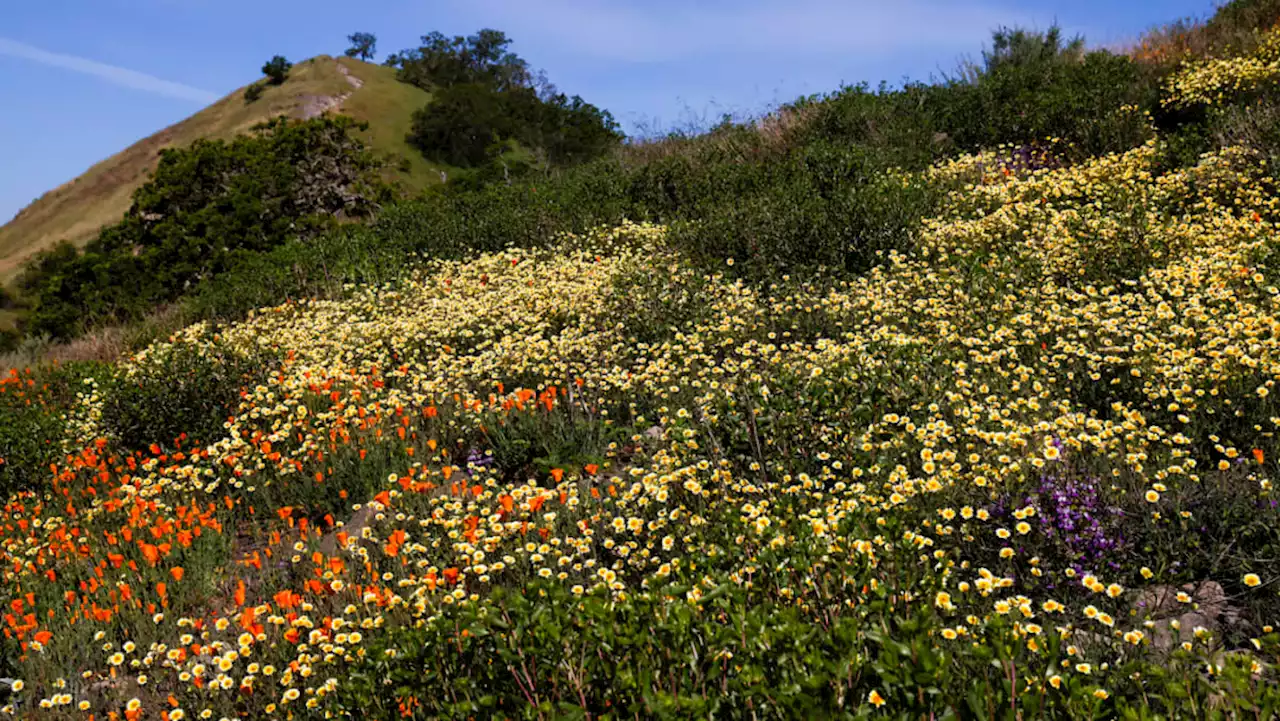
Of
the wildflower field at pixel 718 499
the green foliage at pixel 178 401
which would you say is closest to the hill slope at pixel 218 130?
the green foliage at pixel 178 401

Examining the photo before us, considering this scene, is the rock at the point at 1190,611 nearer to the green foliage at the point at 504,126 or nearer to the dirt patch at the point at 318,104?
the green foliage at the point at 504,126

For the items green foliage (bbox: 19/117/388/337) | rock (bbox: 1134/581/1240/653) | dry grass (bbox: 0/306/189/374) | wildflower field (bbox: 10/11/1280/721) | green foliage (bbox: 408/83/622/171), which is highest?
green foliage (bbox: 408/83/622/171)

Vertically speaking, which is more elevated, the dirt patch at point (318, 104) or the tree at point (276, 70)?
the tree at point (276, 70)

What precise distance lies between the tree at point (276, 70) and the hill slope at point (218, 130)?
69 cm

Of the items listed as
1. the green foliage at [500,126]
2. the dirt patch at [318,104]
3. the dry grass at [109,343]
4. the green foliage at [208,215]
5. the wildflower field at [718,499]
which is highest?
the dirt patch at [318,104]

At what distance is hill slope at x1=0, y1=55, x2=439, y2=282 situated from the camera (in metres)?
50.2

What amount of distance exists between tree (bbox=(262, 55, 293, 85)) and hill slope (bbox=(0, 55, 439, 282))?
0.69 meters

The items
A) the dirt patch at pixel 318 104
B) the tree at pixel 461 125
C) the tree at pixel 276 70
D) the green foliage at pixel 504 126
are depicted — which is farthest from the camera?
the tree at pixel 276 70

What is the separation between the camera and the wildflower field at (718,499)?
9.73ft

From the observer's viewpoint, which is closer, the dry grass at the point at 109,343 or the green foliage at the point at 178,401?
the green foliage at the point at 178,401

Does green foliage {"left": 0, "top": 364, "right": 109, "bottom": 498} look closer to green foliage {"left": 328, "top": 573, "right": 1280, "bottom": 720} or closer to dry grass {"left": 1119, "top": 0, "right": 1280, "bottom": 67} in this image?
green foliage {"left": 328, "top": 573, "right": 1280, "bottom": 720}

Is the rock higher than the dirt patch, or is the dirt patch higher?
the dirt patch

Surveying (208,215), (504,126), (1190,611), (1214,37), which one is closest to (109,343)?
(208,215)

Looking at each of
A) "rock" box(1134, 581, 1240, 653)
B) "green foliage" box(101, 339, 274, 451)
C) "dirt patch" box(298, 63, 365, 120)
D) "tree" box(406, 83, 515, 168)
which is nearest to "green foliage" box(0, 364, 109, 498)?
"green foliage" box(101, 339, 274, 451)
